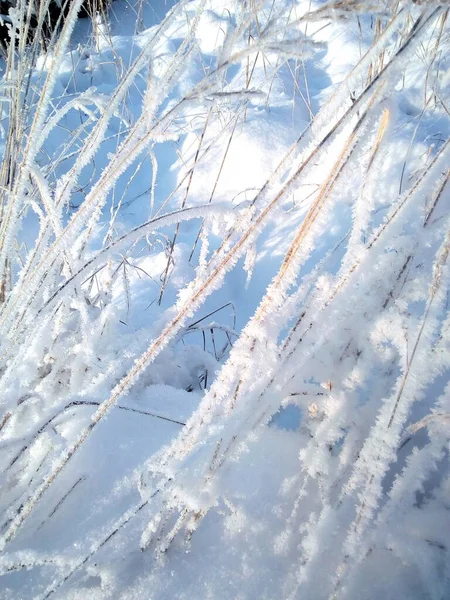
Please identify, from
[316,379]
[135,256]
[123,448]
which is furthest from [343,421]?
[135,256]

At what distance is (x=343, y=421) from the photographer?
1.79 ft

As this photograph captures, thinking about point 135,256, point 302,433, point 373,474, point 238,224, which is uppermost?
point 238,224

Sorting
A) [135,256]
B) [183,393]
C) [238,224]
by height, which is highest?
[238,224]

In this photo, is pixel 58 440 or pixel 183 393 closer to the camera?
pixel 58 440

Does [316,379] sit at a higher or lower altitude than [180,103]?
lower

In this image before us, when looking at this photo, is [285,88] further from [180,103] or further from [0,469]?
[0,469]

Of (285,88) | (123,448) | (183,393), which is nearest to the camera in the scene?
(123,448)

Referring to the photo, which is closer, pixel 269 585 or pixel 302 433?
pixel 269 585

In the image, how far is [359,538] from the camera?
0.45 metres

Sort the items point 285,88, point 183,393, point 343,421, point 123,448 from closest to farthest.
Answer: point 343,421
point 123,448
point 183,393
point 285,88

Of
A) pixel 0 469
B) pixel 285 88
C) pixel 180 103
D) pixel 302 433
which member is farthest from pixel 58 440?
pixel 285 88

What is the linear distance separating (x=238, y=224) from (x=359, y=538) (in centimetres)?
40

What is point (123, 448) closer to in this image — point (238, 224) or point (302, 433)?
point (302, 433)

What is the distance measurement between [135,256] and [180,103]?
1.11 metres
